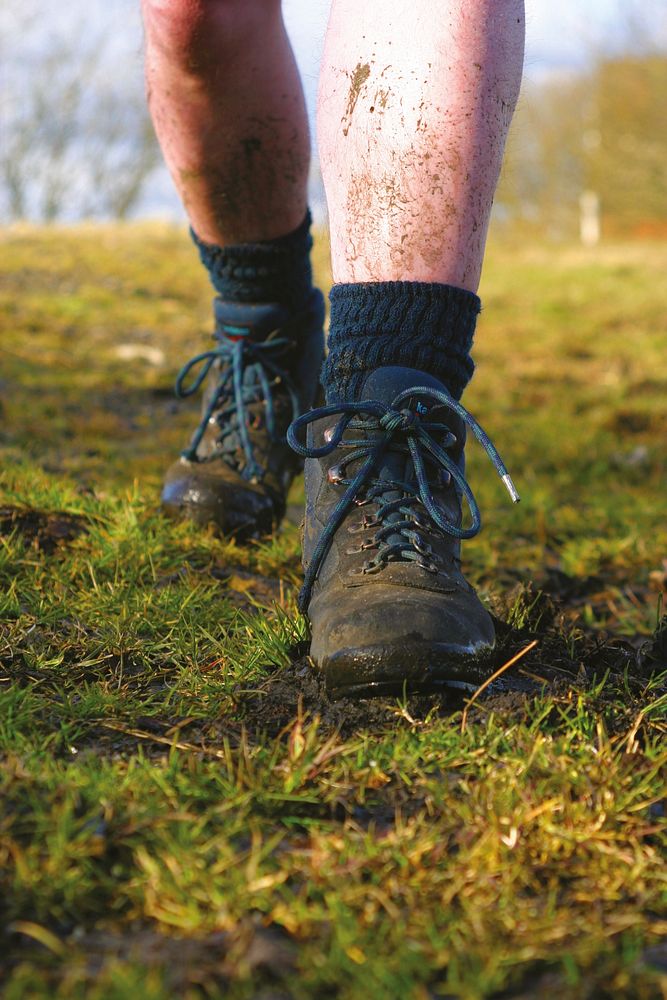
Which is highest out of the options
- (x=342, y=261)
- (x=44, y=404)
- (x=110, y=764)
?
(x=342, y=261)

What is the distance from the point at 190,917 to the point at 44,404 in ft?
10.6

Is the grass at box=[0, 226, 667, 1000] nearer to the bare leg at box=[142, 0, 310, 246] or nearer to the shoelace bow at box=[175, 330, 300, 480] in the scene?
the shoelace bow at box=[175, 330, 300, 480]

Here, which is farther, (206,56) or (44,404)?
(44,404)

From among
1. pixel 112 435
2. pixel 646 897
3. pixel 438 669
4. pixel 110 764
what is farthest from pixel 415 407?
pixel 112 435

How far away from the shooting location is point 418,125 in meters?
1.66

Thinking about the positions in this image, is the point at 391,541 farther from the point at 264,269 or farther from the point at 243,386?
the point at 264,269

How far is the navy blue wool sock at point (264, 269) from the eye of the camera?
7.98 ft

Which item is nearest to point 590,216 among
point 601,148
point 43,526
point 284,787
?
point 601,148

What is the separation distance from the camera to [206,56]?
2227 mm

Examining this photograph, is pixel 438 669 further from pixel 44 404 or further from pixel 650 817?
pixel 44 404

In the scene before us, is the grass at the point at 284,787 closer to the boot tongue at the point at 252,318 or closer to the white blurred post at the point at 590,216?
the boot tongue at the point at 252,318

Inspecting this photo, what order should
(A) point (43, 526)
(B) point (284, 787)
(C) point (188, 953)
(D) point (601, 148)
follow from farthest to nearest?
(D) point (601, 148) → (A) point (43, 526) → (B) point (284, 787) → (C) point (188, 953)

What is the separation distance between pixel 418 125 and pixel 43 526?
1252mm

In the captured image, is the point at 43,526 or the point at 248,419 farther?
the point at 248,419
